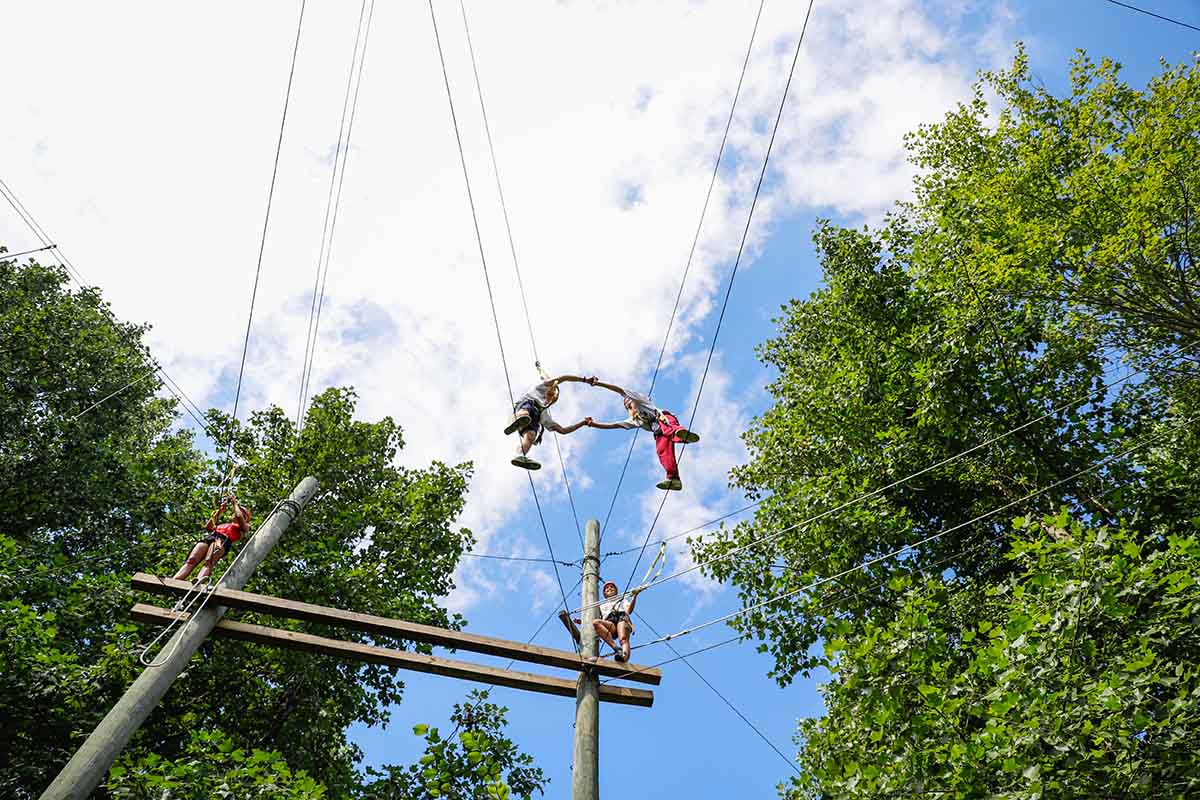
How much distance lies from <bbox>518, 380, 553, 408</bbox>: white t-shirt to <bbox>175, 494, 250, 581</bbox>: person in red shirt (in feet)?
10.7

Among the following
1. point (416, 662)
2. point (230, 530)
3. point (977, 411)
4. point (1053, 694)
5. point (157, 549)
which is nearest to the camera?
point (1053, 694)

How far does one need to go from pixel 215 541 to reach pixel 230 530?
1.29 ft

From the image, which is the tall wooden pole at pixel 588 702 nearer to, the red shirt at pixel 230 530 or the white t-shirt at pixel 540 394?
the white t-shirt at pixel 540 394

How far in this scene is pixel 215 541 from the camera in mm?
7820

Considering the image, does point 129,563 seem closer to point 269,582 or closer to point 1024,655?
point 269,582

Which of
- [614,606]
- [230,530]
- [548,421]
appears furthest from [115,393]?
[614,606]

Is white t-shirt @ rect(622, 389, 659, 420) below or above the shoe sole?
above

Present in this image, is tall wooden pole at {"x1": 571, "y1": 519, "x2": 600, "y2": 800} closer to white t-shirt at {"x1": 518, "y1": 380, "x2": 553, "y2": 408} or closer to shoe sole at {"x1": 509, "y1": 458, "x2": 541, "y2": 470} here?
shoe sole at {"x1": 509, "y1": 458, "x2": 541, "y2": 470}

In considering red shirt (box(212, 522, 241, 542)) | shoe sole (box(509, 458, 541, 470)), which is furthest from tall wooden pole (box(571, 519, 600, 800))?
red shirt (box(212, 522, 241, 542))

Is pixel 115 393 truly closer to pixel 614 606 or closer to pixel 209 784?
pixel 209 784

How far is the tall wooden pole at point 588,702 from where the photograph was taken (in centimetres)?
516

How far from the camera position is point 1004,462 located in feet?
36.9

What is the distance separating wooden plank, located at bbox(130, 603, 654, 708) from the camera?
19.2ft

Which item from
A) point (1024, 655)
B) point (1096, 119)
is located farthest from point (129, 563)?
point (1096, 119)
